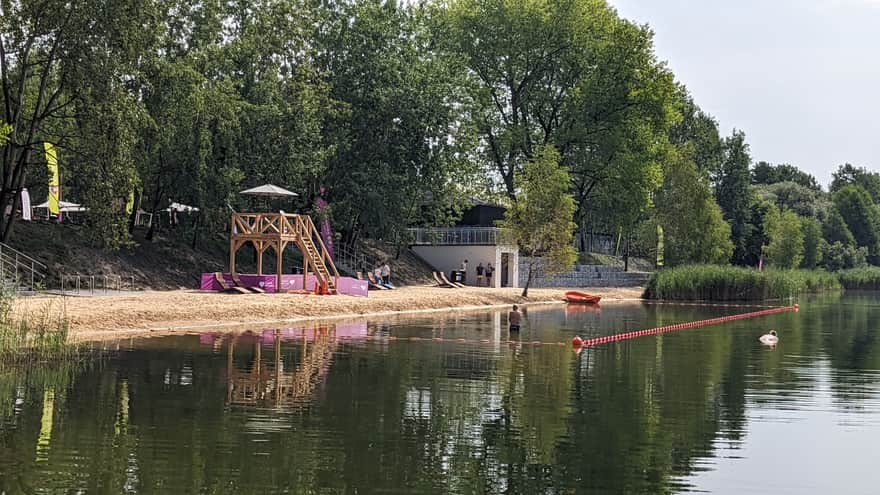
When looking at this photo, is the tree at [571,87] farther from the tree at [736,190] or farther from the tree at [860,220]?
the tree at [860,220]

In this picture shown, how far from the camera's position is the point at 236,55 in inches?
2222

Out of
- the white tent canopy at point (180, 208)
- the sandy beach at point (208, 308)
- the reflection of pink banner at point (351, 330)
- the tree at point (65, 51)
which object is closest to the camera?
the sandy beach at point (208, 308)

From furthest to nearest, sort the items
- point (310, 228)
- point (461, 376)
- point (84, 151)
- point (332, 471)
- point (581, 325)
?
Result: point (310, 228) < point (581, 325) < point (84, 151) < point (461, 376) < point (332, 471)

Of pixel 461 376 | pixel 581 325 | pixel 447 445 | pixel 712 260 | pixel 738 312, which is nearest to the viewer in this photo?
pixel 447 445

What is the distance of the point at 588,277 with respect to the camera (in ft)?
273

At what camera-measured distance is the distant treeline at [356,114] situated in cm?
4275

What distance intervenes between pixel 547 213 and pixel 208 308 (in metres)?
29.6

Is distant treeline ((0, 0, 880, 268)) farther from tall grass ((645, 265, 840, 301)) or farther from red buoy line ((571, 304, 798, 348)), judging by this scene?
red buoy line ((571, 304, 798, 348))

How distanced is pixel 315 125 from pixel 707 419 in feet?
129

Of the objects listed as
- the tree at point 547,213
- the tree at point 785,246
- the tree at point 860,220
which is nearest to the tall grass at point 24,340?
the tree at point 547,213

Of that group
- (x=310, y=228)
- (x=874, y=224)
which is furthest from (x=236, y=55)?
(x=874, y=224)

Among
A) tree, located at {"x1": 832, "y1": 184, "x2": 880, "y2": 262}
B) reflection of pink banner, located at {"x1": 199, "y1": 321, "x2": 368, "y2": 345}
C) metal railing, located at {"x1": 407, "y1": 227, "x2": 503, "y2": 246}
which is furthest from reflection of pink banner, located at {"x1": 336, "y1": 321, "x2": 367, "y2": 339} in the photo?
tree, located at {"x1": 832, "y1": 184, "x2": 880, "y2": 262}

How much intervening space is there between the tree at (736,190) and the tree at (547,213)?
54.1 metres

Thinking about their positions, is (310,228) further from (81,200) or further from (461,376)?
(461,376)
